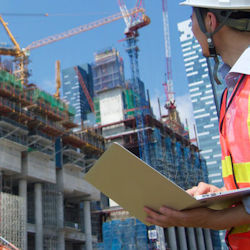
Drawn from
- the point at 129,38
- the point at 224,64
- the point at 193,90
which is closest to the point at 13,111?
the point at 129,38

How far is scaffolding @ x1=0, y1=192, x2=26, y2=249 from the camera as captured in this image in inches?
1590

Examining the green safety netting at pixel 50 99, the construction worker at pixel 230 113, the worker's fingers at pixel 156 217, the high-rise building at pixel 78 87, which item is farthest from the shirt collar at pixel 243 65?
the high-rise building at pixel 78 87

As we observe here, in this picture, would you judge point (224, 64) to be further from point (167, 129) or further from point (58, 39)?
point (58, 39)

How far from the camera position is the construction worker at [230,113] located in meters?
2.38

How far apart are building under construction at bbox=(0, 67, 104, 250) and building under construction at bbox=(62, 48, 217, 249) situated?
626cm

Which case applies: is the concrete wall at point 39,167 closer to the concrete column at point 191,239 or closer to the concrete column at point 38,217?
the concrete column at point 38,217

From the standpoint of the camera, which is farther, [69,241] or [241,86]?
[69,241]

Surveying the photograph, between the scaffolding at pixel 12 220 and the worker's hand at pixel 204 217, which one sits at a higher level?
the scaffolding at pixel 12 220

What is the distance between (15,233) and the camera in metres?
41.1

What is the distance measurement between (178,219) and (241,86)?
0.99 meters

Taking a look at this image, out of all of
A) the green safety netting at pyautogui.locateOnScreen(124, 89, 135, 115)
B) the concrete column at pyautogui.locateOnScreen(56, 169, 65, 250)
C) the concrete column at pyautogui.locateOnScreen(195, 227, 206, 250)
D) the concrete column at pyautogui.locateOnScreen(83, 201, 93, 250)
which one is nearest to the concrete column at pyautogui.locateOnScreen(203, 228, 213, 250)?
the concrete column at pyautogui.locateOnScreen(195, 227, 206, 250)

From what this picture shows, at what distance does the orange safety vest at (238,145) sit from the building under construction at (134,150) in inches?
1965

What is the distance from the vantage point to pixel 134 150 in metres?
68.8

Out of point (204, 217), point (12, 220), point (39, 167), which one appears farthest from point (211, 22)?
point (39, 167)
